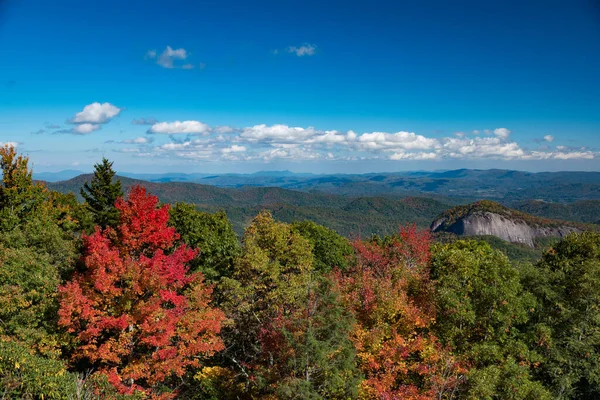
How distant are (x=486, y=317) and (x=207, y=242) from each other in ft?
74.2

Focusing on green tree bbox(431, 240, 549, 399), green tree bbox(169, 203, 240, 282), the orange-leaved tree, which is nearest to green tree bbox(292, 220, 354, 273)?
green tree bbox(169, 203, 240, 282)

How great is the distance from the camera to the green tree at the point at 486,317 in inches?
776

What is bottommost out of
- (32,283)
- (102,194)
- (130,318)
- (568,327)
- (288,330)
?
(568,327)

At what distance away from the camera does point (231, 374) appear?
23.6m

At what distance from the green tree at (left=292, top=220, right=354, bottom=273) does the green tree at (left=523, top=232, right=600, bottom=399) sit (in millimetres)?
22768

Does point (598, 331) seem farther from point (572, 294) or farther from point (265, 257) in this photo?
point (265, 257)

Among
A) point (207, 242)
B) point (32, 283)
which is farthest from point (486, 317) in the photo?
point (32, 283)

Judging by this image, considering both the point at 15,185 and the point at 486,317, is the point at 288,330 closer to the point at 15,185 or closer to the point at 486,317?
the point at 486,317

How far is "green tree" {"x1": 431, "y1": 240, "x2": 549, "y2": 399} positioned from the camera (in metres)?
19.7

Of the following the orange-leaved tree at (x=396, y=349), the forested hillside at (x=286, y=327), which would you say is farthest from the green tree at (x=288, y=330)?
the orange-leaved tree at (x=396, y=349)

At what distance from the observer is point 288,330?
1795 centimetres

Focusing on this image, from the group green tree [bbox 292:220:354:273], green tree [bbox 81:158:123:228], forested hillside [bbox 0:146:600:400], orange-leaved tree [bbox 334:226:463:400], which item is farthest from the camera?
green tree [bbox 292:220:354:273]

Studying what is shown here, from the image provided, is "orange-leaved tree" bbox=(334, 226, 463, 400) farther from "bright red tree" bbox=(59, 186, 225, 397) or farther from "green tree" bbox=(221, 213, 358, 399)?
"bright red tree" bbox=(59, 186, 225, 397)

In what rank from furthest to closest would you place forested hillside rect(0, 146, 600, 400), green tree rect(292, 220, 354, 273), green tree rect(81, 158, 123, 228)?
green tree rect(292, 220, 354, 273) → green tree rect(81, 158, 123, 228) → forested hillside rect(0, 146, 600, 400)
